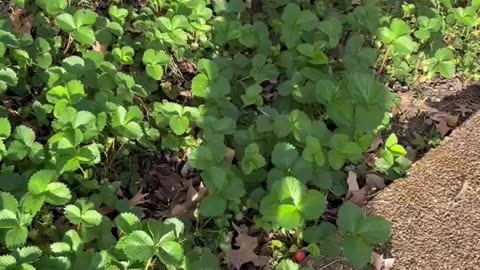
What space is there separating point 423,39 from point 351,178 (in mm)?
1071

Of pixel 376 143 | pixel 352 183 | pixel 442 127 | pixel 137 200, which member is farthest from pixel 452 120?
pixel 137 200

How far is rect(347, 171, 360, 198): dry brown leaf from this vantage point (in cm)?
285

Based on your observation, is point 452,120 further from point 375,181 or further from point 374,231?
point 374,231

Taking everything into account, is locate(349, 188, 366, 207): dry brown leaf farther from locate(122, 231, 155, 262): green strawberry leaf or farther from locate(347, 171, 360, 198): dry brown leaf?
locate(122, 231, 155, 262): green strawberry leaf

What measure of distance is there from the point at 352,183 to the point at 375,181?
140 millimetres

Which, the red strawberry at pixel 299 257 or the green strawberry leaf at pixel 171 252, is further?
the red strawberry at pixel 299 257

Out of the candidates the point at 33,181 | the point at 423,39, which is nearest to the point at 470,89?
the point at 423,39

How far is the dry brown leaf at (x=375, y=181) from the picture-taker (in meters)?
2.93

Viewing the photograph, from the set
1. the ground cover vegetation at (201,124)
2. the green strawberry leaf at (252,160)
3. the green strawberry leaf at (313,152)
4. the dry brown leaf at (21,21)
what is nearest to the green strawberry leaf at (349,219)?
the ground cover vegetation at (201,124)

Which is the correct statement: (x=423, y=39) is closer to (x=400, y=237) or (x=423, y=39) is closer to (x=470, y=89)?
(x=470, y=89)

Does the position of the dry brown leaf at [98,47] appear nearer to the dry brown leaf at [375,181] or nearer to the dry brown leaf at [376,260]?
the dry brown leaf at [375,181]

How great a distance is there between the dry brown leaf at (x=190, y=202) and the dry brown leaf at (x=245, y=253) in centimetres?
23

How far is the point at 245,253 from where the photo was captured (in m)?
2.57

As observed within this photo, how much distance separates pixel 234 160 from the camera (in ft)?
9.45
